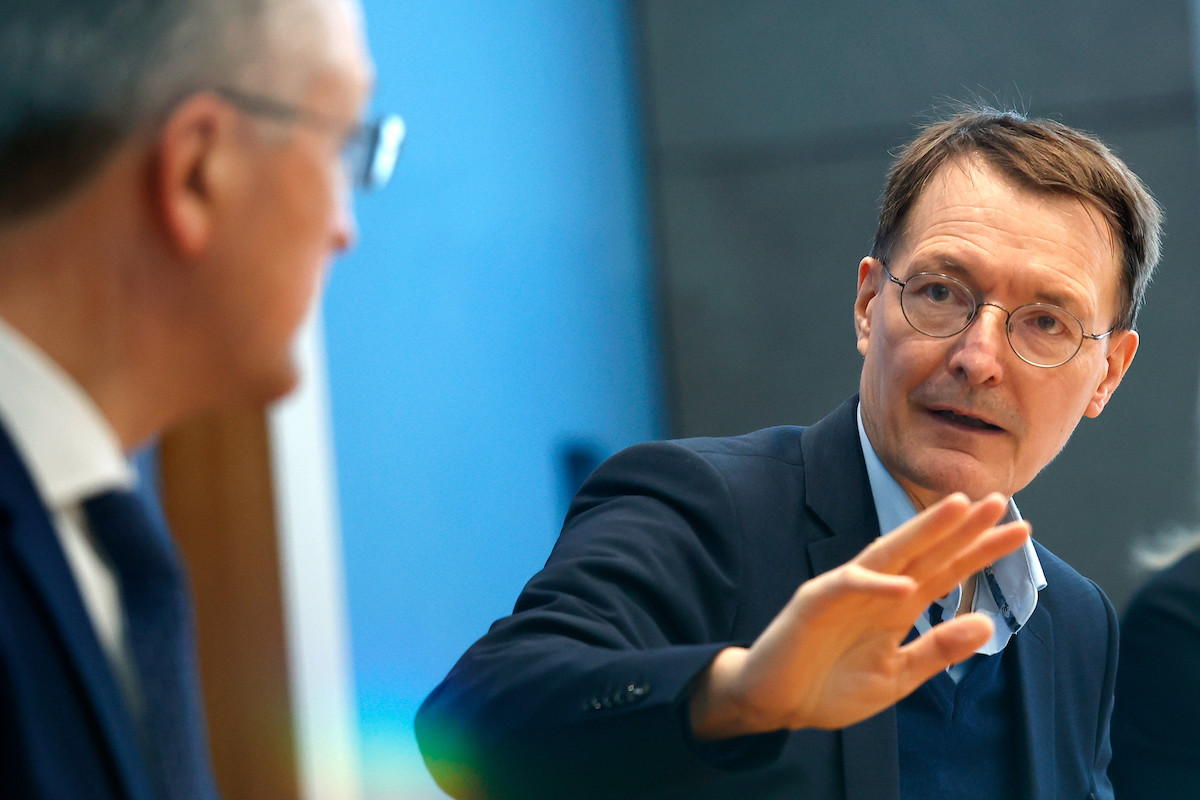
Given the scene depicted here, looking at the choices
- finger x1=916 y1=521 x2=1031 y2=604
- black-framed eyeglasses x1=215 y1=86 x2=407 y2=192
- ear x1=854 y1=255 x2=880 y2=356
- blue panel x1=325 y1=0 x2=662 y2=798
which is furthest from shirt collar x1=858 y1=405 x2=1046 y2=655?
blue panel x1=325 y1=0 x2=662 y2=798

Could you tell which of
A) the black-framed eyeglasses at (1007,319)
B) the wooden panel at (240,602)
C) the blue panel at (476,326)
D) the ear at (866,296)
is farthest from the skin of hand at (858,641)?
the blue panel at (476,326)

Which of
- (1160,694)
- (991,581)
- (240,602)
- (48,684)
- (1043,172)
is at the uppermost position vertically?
(1043,172)

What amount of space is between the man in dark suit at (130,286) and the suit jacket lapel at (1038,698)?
95 centimetres

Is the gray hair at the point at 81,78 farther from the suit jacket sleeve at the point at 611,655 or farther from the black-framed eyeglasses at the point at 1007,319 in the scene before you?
the black-framed eyeglasses at the point at 1007,319

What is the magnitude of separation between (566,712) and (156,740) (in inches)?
14.1

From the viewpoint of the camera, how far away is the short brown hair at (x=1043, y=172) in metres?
1.52

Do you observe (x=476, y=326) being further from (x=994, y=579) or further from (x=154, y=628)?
(x=154, y=628)

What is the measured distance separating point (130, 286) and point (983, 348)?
98 cm

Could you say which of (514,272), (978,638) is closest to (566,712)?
(978,638)

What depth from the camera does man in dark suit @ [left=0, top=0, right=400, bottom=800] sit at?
690 millimetres

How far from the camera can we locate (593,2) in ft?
13.5

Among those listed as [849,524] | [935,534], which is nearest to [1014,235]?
[849,524]

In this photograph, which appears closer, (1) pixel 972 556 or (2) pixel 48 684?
(2) pixel 48 684

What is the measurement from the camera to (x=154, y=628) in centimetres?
78
